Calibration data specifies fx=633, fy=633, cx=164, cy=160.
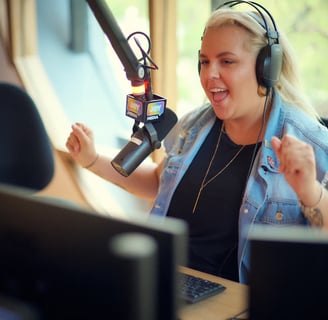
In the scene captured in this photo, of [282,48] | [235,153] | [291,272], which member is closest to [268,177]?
[235,153]

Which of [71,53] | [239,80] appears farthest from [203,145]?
[71,53]

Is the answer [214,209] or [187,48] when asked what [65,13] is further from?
[214,209]

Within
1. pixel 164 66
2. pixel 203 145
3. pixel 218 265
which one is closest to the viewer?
pixel 218 265

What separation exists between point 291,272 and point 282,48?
126 centimetres

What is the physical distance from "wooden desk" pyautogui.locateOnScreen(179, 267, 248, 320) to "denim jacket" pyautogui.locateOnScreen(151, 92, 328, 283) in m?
0.21

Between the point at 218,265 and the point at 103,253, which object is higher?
the point at 103,253

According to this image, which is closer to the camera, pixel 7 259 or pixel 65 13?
pixel 7 259

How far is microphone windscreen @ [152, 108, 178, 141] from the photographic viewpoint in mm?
1745

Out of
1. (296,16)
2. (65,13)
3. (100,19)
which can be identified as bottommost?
(100,19)

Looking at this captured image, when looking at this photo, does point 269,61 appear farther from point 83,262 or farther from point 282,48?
point 83,262

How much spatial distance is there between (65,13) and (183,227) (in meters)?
3.48

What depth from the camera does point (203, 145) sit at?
1.97m

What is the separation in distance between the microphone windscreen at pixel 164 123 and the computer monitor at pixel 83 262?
→ 0.90 meters

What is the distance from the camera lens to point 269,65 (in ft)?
5.88
